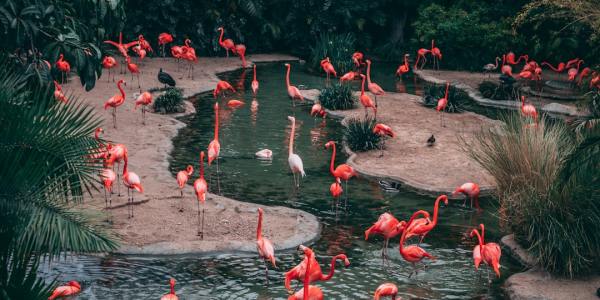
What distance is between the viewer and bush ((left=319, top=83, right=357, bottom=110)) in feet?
55.4

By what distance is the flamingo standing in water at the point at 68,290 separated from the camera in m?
7.20

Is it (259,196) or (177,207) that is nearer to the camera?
(177,207)

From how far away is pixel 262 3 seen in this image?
2509 centimetres

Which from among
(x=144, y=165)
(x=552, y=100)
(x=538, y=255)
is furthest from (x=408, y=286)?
(x=552, y=100)

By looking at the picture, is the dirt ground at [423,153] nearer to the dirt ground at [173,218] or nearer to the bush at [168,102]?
the dirt ground at [173,218]

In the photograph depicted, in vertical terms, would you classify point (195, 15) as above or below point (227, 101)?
above

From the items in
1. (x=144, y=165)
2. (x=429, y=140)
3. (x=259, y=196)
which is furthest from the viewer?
(x=429, y=140)

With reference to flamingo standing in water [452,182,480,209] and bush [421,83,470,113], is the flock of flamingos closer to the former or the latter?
flamingo standing in water [452,182,480,209]

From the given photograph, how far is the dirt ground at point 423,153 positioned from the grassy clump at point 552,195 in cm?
65

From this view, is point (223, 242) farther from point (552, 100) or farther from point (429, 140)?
point (552, 100)

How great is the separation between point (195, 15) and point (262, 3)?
2.32 metres

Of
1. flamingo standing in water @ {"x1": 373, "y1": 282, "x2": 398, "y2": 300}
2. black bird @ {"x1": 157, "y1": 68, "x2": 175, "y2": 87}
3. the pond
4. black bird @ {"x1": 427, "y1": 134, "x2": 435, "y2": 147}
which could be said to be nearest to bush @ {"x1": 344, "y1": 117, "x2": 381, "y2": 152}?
the pond

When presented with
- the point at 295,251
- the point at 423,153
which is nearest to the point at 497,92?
the point at 423,153

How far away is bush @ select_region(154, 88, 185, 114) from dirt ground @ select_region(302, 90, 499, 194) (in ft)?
10.1
